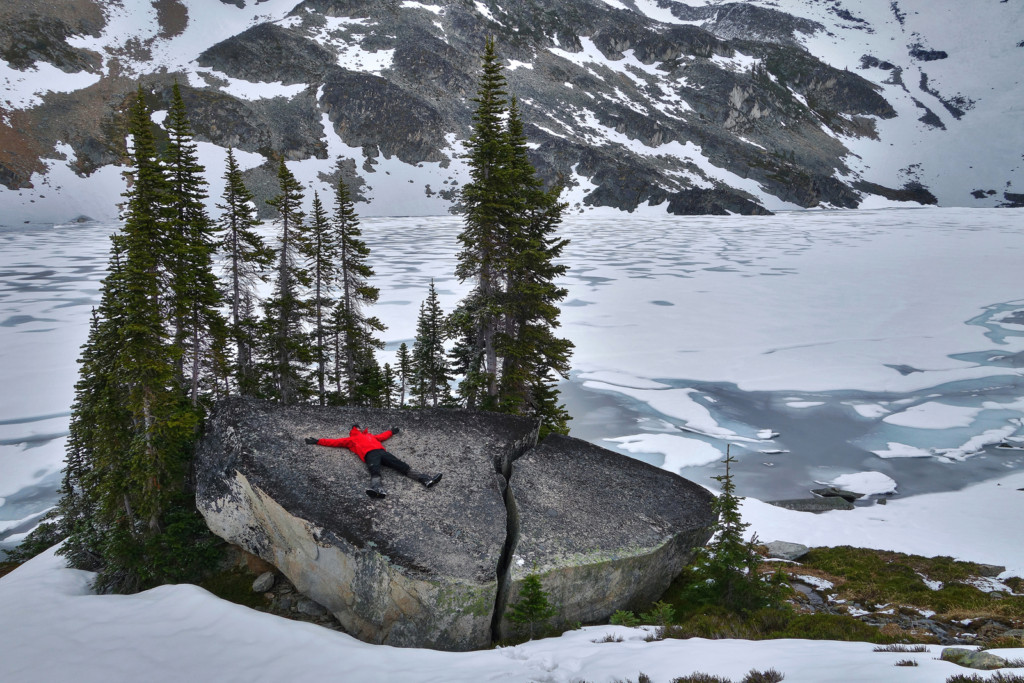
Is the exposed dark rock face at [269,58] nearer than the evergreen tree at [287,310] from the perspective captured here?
No

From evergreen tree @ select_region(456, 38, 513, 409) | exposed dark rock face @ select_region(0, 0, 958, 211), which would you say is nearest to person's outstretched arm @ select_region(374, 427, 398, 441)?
evergreen tree @ select_region(456, 38, 513, 409)

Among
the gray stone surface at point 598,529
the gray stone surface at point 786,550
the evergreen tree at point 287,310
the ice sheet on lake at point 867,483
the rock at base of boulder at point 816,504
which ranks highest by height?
the evergreen tree at point 287,310

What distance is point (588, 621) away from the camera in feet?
38.8

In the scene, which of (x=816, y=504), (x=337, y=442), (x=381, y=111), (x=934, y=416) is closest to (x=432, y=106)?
(x=381, y=111)

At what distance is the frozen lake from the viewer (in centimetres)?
2252

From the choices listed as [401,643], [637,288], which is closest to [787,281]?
[637,288]

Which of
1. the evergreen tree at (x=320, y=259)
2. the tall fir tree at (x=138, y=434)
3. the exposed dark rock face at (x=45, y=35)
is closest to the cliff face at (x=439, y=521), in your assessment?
the tall fir tree at (x=138, y=434)

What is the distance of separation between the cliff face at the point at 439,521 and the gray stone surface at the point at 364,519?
3cm

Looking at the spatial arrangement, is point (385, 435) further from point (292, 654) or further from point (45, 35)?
point (45, 35)

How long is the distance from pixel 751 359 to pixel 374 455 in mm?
28714

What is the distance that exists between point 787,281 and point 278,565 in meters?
57.4

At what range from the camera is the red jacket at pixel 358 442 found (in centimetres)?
1338

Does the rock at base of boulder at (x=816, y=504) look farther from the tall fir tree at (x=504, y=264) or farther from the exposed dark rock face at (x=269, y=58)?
the exposed dark rock face at (x=269, y=58)

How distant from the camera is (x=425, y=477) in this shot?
12875 mm
